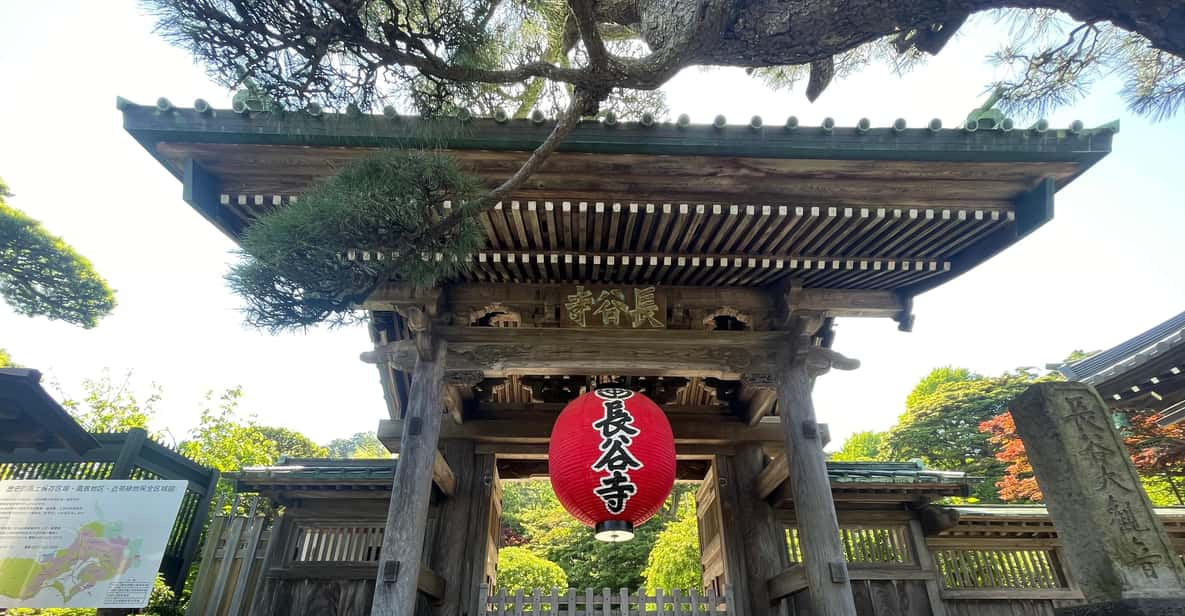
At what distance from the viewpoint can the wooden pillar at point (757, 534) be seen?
22.1ft

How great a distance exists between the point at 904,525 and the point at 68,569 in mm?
9209

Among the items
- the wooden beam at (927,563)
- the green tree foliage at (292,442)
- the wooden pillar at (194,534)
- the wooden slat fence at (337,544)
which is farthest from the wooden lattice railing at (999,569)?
the green tree foliage at (292,442)

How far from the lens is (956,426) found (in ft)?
83.2

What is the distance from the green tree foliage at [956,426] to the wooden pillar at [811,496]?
21983 mm

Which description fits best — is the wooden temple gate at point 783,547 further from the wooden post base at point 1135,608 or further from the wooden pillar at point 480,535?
the wooden post base at point 1135,608

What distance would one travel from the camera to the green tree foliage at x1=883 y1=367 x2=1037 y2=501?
23.9 meters

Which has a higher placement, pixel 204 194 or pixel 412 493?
pixel 204 194

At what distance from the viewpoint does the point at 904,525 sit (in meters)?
7.39

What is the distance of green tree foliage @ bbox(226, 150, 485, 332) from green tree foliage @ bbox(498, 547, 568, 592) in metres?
15.1

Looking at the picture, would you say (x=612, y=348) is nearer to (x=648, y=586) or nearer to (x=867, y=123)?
(x=867, y=123)

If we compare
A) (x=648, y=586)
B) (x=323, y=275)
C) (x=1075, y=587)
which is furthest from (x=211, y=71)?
(x=648, y=586)

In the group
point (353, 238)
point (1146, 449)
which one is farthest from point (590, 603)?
point (1146, 449)

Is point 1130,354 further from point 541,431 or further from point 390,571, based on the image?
point 390,571

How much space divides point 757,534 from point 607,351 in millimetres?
3234
